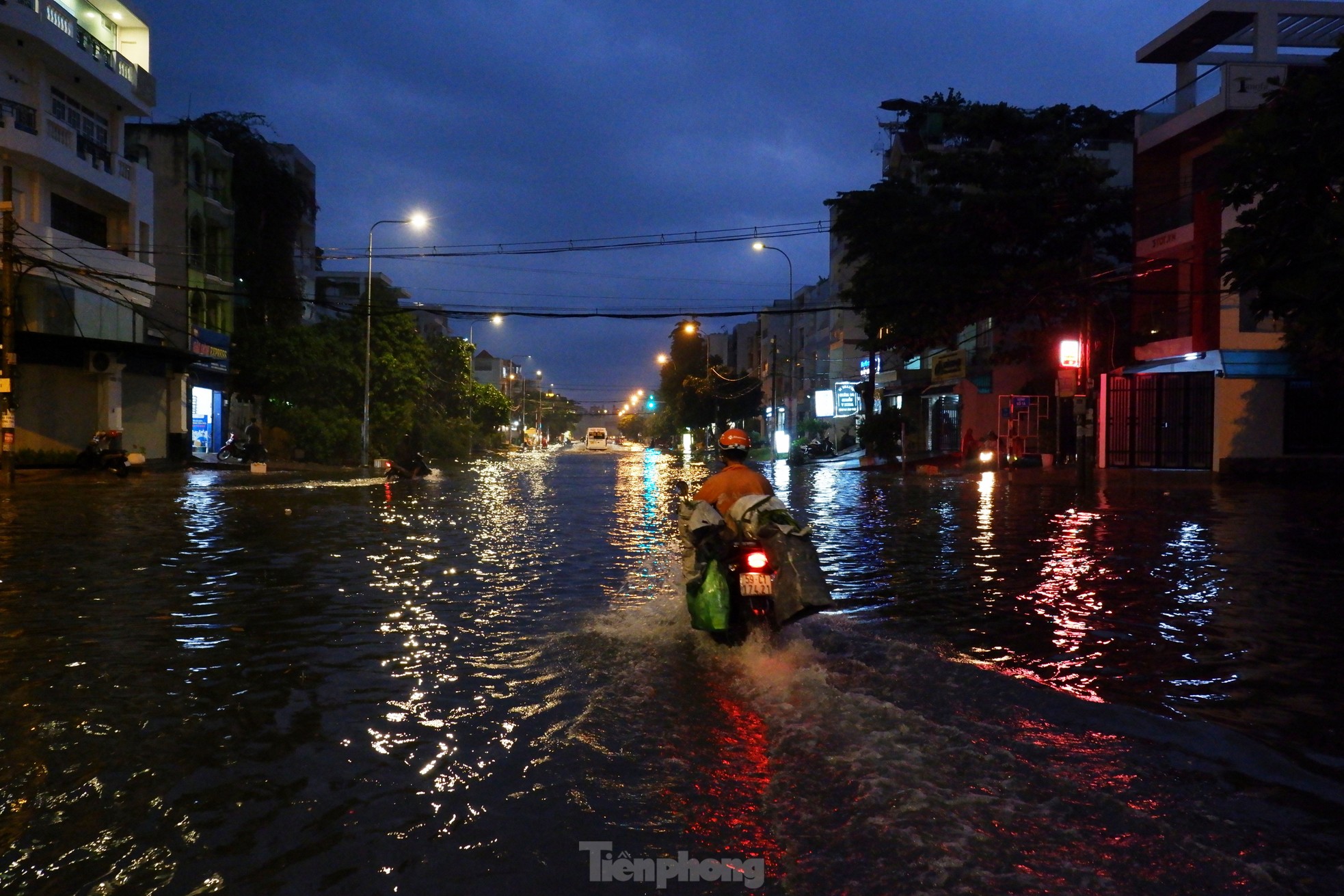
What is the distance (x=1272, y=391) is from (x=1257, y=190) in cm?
1985

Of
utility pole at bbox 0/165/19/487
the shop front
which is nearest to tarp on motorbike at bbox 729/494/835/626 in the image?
utility pole at bbox 0/165/19/487

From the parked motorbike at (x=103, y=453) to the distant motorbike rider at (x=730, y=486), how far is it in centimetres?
2724

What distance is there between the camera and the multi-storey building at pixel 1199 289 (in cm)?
3034

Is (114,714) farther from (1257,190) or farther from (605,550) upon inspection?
(1257,190)

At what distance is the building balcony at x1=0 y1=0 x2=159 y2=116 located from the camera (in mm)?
29016

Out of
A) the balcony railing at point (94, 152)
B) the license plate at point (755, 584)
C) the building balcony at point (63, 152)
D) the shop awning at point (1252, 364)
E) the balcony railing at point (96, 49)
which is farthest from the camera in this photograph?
the balcony railing at point (94, 152)

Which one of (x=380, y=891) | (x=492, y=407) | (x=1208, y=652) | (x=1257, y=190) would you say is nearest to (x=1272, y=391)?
(x=1257, y=190)

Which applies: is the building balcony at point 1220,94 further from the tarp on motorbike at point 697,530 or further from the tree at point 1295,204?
the tarp on motorbike at point 697,530

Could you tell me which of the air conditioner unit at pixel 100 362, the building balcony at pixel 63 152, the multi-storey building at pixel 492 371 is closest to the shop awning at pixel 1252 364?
the air conditioner unit at pixel 100 362

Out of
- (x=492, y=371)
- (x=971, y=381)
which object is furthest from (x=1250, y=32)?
(x=492, y=371)

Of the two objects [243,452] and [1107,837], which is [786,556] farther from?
[243,452]

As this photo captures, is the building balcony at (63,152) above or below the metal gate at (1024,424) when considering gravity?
above

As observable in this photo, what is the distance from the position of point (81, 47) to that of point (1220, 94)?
32512mm

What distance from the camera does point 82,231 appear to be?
34.9m
